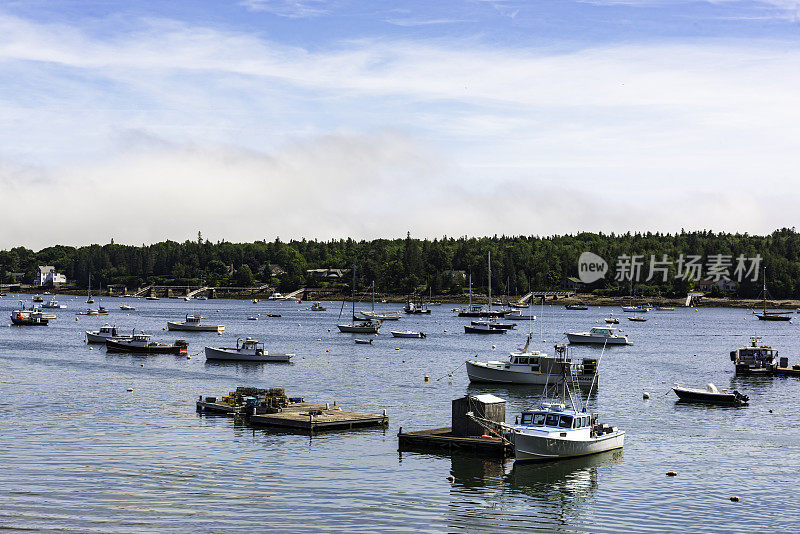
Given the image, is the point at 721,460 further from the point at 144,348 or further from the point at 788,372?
the point at 144,348

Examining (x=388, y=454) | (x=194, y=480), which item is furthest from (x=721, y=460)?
(x=194, y=480)

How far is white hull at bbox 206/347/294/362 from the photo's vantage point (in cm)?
11625

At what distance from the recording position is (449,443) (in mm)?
54188

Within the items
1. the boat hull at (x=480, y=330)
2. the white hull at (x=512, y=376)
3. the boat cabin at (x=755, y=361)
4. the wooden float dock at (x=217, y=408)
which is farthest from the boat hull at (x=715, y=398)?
the boat hull at (x=480, y=330)

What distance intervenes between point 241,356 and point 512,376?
137 ft

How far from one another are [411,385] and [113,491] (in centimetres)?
5052

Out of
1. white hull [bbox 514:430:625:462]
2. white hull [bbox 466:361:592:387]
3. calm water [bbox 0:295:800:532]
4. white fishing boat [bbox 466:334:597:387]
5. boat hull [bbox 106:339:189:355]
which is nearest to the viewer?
calm water [bbox 0:295:800:532]

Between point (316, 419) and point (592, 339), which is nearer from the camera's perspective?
point (316, 419)

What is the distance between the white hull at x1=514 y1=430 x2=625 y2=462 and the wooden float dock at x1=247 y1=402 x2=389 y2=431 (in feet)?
47.8

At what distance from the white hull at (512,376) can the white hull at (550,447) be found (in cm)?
3541

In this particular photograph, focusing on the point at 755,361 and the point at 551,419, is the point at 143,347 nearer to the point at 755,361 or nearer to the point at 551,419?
the point at 755,361

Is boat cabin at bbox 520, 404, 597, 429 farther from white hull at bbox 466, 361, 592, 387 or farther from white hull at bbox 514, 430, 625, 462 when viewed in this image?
white hull at bbox 466, 361, 592, 387

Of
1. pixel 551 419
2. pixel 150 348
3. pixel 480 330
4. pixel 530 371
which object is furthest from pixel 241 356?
pixel 480 330

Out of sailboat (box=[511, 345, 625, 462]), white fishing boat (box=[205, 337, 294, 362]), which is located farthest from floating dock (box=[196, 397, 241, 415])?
white fishing boat (box=[205, 337, 294, 362])
